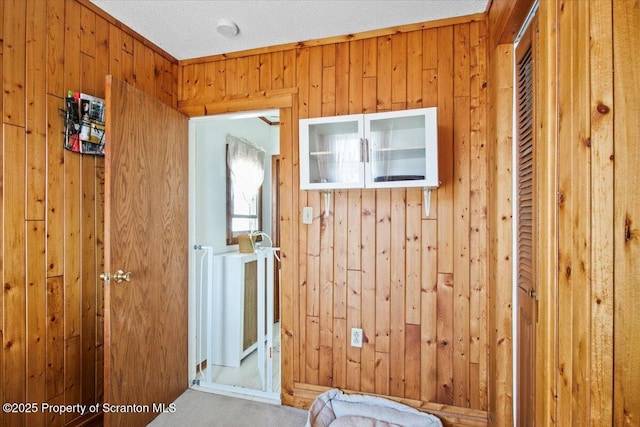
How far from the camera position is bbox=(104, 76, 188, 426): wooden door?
5.82 ft

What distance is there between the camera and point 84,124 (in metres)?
1.83

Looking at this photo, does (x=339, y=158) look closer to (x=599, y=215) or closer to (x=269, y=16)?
(x=269, y=16)

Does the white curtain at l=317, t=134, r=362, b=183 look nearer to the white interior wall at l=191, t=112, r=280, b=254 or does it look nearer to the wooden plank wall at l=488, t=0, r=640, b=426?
the white interior wall at l=191, t=112, r=280, b=254

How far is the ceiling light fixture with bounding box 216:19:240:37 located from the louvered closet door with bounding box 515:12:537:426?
165 centimetres

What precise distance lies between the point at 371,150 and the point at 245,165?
1881mm

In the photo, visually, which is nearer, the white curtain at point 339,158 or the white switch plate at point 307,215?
the white curtain at point 339,158

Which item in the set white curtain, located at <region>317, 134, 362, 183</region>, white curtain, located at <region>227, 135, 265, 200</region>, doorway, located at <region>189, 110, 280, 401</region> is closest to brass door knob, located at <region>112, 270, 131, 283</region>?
doorway, located at <region>189, 110, 280, 401</region>

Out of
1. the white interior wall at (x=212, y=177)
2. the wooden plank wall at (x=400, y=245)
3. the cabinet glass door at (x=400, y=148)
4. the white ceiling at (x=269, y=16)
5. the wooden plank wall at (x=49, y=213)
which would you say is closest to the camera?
the wooden plank wall at (x=49, y=213)

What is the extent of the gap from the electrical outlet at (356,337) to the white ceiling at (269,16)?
1.99 m

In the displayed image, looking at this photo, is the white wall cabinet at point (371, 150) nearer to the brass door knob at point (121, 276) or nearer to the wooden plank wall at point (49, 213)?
the brass door knob at point (121, 276)

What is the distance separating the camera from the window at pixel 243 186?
320cm

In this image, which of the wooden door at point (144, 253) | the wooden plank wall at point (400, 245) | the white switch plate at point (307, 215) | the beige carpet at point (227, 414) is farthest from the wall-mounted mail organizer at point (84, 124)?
the beige carpet at point (227, 414)

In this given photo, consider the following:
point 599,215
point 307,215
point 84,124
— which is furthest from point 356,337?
point 84,124

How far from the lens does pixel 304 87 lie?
2.28m
